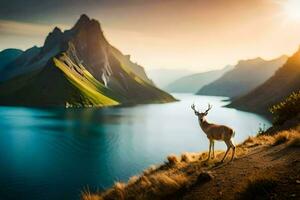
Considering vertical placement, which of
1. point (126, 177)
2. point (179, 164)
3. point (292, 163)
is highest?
point (292, 163)

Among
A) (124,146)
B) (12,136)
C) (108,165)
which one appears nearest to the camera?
(108,165)

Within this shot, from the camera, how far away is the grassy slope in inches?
486

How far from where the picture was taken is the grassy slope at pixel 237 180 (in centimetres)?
1235

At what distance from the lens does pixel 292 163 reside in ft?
49.1

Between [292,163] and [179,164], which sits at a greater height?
[292,163]

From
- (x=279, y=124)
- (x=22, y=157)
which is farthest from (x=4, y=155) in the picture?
(x=279, y=124)

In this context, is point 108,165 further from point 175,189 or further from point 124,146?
point 175,189

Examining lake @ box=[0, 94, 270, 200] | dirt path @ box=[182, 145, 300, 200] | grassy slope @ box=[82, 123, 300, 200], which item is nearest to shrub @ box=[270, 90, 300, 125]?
lake @ box=[0, 94, 270, 200]

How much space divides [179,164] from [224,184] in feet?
26.2

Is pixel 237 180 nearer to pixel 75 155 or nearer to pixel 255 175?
pixel 255 175

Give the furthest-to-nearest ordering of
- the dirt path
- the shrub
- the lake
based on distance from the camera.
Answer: the lake → the shrub → the dirt path

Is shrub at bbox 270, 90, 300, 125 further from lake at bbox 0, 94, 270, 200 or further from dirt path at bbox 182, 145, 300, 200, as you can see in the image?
dirt path at bbox 182, 145, 300, 200

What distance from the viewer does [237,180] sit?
15023 mm

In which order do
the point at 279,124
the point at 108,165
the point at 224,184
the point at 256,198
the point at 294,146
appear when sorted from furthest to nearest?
the point at 108,165
the point at 279,124
the point at 294,146
the point at 224,184
the point at 256,198
